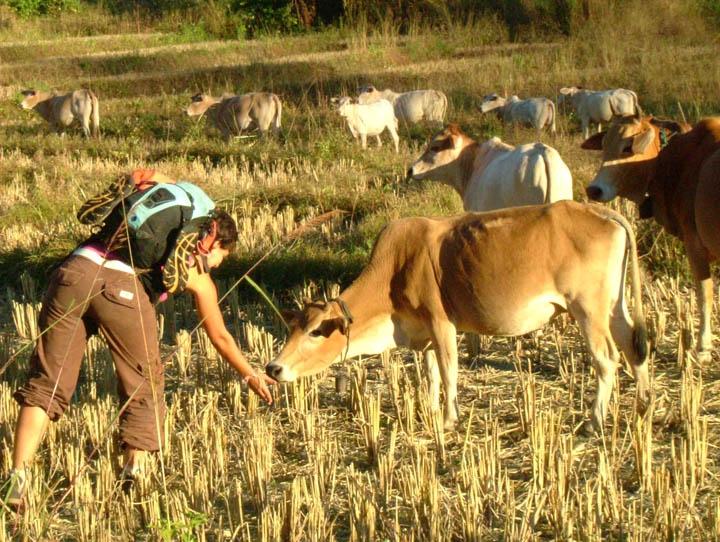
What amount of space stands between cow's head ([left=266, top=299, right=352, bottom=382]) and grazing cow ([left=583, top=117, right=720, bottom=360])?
2477mm

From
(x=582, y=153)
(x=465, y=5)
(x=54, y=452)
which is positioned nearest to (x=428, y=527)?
(x=54, y=452)

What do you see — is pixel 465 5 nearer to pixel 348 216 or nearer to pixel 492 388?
pixel 348 216

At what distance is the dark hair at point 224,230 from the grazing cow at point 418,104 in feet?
46.8

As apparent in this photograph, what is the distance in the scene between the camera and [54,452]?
627 centimetres

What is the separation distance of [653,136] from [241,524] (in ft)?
15.0

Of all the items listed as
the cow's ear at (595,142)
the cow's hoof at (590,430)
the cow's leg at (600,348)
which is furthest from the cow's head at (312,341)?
the cow's ear at (595,142)

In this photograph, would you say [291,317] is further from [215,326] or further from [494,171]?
[494,171]

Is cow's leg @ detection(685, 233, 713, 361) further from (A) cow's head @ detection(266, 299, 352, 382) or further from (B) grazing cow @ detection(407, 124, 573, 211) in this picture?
(A) cow's head @ detection(266, 299, 352, 382)

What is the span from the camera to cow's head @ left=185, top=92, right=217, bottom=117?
70.2 ft

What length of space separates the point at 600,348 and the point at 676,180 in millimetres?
2036

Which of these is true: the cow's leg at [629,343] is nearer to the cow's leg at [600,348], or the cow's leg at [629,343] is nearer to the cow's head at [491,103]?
the cow's leg at [600,348]

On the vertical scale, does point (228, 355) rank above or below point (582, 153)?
above

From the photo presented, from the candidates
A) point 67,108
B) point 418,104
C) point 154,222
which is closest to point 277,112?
point 418,104

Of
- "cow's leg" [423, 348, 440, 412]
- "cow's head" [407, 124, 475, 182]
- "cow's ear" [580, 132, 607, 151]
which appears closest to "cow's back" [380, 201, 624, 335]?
"cow's leg" [423, 348, 440, 412]
